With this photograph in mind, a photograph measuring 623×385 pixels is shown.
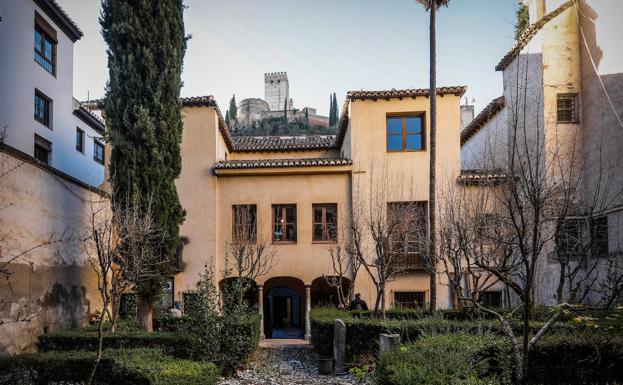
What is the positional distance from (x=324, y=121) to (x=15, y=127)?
6527 centimetres

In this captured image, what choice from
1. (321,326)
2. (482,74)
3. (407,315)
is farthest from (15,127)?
(482,74)

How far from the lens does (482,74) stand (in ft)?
23.3

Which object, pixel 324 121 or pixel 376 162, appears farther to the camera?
pixel 324 121

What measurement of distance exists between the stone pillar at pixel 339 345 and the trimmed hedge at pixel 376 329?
0.69 ft

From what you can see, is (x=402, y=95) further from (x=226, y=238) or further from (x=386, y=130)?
(x=226, y=238)

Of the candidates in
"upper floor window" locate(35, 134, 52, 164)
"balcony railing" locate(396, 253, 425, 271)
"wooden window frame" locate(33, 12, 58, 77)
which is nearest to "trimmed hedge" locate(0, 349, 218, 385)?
"balcony railing" locate(396, 253, 425, 271)

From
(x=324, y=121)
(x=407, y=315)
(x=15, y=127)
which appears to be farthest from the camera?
(x=324, y=121)

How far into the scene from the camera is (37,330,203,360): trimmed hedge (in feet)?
33.5

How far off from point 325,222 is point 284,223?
1.68 m

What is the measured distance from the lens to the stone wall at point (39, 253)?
998 centimetres

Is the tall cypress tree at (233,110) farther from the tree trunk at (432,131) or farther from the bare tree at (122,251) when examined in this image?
the bare tree at (122,251)

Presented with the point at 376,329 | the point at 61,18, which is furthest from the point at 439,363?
the point at 61,18

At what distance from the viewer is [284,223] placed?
18.0m

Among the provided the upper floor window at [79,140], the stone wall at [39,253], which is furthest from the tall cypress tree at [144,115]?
the upper floor window at [79,140]
